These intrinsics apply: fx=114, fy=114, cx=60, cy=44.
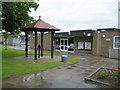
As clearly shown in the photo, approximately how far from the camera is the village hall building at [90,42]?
14.5m

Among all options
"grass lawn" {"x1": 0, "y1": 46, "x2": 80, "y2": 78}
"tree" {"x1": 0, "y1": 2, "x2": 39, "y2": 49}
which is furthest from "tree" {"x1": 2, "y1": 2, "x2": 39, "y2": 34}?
"grass lawn" {"x1": 0, "y1": 46, "x2": 80, "y2": 78}

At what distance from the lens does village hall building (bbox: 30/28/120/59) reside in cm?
1446

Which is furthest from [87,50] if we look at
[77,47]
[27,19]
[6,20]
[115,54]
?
[6,20]

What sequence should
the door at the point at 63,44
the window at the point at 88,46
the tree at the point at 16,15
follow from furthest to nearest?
the door at the point at 63,44 < the window at the point at 88,46 < the tree at the point at 16,15

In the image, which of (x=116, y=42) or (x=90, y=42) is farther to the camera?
(x=90, y=42)

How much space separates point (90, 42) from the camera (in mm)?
17453

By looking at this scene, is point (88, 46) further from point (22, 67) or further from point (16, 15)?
A: point (22, 67)

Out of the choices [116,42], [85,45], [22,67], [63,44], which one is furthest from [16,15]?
[116,42]

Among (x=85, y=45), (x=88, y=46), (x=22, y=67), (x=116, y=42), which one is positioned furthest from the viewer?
(x=85, y=45)

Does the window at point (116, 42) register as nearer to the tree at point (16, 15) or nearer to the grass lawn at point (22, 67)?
the grass lawn at point (22, 67)

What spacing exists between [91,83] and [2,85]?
12.7 feet

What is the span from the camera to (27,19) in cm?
1338

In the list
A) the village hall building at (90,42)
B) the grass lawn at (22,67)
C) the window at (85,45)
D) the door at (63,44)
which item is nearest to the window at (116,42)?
the village hall building at (90,42)

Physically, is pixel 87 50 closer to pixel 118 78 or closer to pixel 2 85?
pixel 118 78
